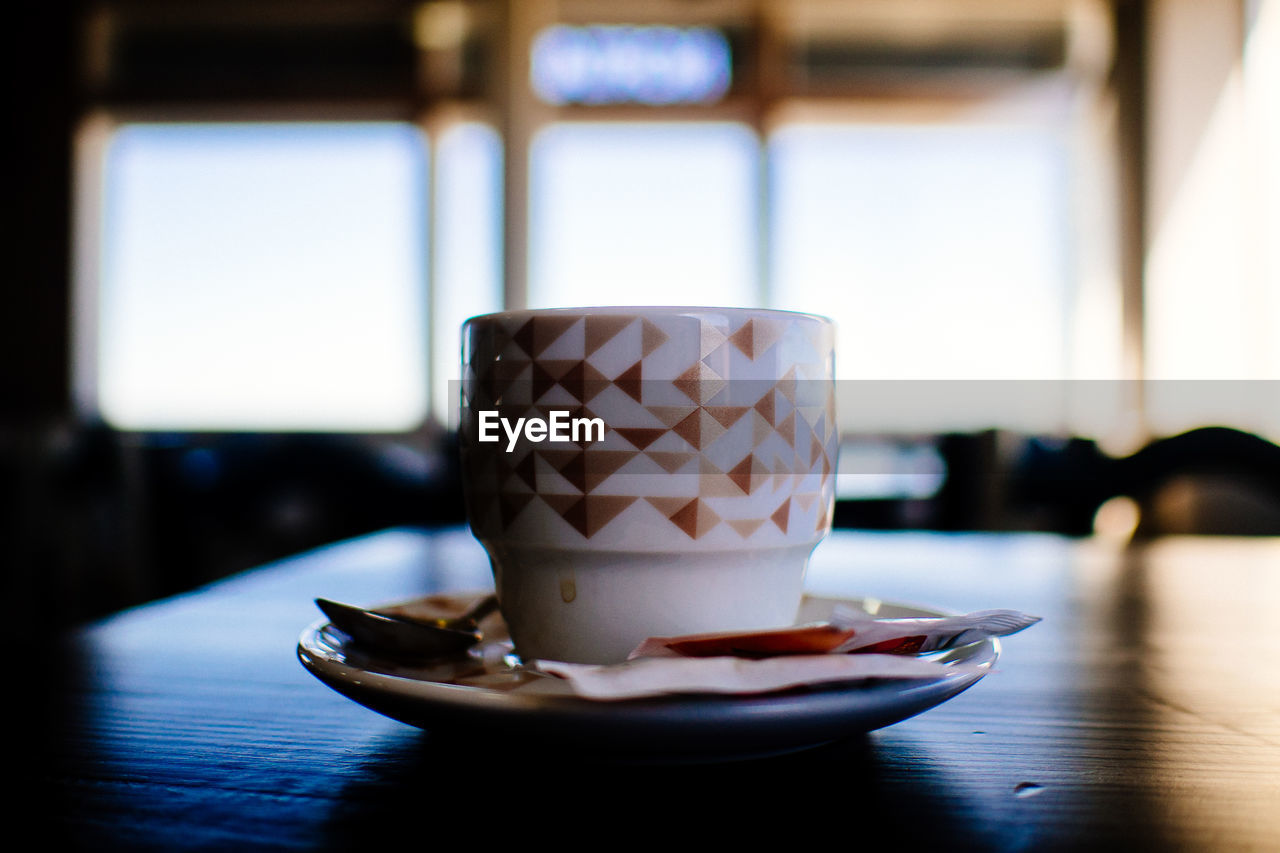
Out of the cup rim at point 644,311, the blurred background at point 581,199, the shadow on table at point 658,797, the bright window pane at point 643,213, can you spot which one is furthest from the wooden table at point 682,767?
the bright window pane at point 643,213

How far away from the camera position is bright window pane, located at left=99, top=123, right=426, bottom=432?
10.5ft

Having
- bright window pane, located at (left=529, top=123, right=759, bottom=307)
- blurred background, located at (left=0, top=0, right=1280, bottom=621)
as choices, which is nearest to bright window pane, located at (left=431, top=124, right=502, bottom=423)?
blurred background, located at (left=0, top=0, right=1280, bottom=621)

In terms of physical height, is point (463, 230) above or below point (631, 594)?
above

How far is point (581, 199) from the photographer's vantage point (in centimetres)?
314

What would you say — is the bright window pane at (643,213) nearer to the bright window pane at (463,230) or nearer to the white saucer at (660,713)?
the bright window pane at (463,230)

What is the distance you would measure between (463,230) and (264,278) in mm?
806

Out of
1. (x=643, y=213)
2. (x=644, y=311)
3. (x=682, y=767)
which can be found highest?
(x=643, y=213)

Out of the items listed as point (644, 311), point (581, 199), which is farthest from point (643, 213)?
point (644, 311)

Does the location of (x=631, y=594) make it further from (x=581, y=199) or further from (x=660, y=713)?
(x=581, y=199)

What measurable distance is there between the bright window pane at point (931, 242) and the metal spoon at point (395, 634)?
2.86 meters

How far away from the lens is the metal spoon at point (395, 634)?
27cm

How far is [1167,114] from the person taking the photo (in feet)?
9.19

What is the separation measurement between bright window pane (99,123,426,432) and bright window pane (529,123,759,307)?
45 centimetres

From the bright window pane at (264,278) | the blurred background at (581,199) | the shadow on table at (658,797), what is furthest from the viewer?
the bright window pane at (264,278)
